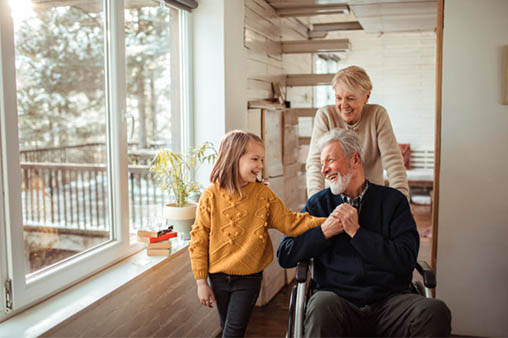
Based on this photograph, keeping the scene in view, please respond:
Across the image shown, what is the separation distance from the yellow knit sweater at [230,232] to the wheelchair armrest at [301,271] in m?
0.14

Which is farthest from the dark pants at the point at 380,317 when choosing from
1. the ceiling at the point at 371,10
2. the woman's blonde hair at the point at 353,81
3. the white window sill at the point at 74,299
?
the ceiling at the point at 371,10

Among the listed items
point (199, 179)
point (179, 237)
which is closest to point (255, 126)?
point (199, 179)

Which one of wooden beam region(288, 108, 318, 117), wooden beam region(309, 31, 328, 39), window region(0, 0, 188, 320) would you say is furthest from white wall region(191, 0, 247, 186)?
wooden beam region(309, 31, 328, 39)

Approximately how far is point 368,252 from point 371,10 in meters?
2.58

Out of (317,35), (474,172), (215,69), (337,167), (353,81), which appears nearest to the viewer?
(337,167)

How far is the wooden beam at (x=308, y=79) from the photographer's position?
4219 millimetres

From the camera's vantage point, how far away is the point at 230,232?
212 centimetres

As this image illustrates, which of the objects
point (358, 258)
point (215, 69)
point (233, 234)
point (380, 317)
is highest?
point (215, 69)

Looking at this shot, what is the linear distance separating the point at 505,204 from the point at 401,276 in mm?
1377

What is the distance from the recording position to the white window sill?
1.79 meters

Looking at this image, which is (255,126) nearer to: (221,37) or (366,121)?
(221,37)

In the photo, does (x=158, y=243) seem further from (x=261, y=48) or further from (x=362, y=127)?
(x=261, y=48)

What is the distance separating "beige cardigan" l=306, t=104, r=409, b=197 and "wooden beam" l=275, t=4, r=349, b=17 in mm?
1688

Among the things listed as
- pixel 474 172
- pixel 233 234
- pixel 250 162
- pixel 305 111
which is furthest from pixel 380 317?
pixel 305 111
